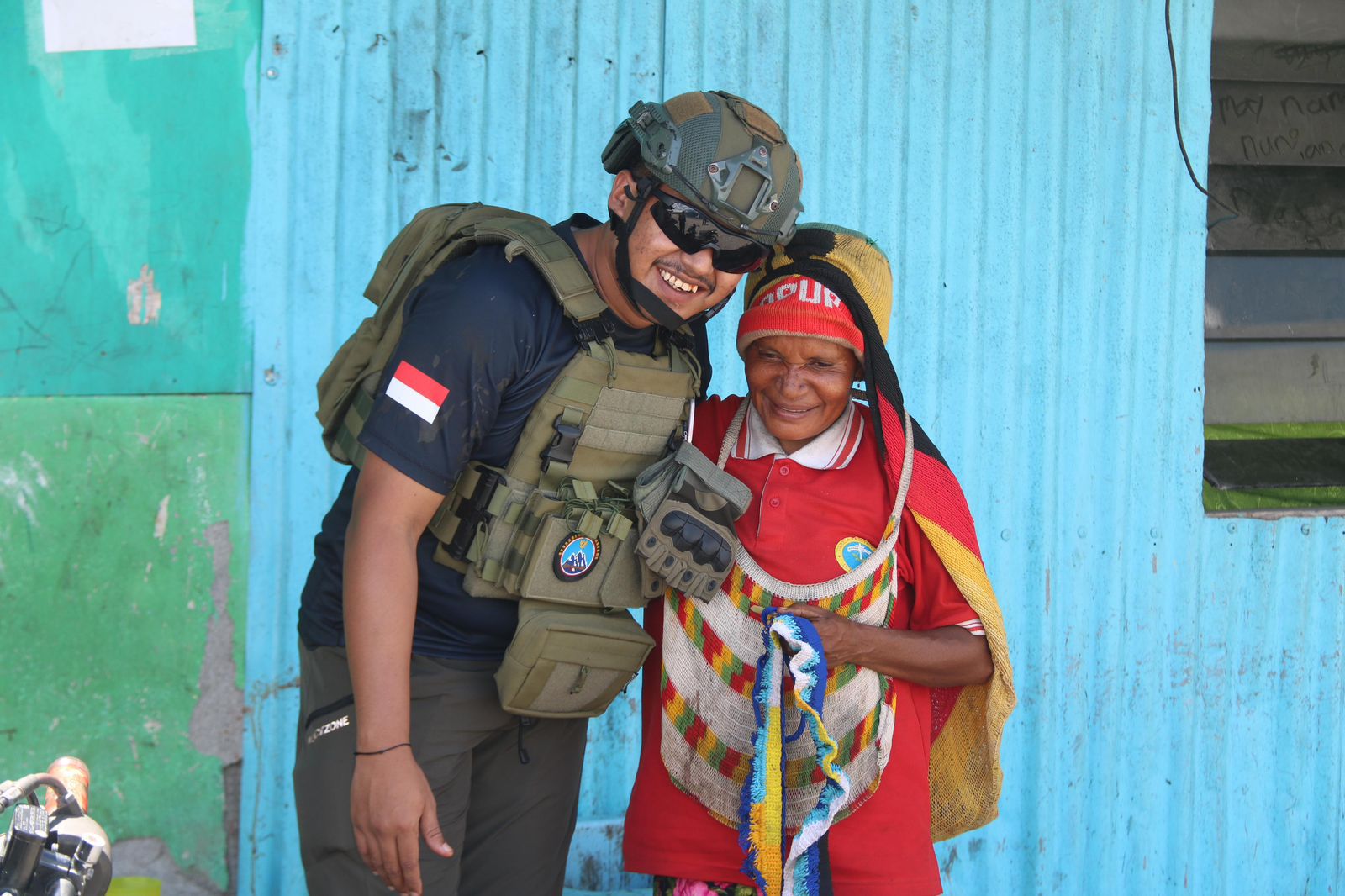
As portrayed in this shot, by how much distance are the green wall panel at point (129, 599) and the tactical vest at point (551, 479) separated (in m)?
1.32

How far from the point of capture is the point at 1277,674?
407 cm

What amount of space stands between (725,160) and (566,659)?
0.90 m

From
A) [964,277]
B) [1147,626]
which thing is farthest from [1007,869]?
[964,277]

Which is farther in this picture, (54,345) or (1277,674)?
(1277,674)

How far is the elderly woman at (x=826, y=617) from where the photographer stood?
219 cm

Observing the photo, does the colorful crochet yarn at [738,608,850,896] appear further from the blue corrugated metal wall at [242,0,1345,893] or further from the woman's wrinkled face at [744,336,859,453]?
the blue corrugated metal wall at [242,0,1345,893]

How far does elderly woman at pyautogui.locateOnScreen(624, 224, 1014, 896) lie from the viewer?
7.19 feet

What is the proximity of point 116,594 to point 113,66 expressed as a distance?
1.40 m

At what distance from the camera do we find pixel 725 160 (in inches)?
80.4

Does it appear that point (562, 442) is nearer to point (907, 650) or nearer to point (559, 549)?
point (559, 549)

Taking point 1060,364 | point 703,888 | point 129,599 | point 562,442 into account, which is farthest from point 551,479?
point 1060,364

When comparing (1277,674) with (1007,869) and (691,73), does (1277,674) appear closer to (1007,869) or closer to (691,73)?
(1007,869)

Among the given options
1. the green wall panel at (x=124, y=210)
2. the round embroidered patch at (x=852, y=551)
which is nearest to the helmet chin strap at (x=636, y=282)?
the round embroidered patch at (x=852, y=551)

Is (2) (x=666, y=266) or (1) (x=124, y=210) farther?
(1) (x=124, y=210)
